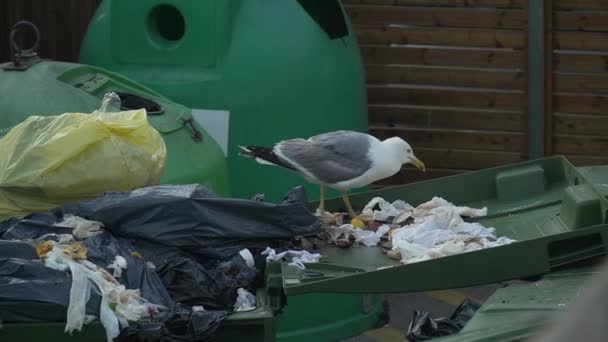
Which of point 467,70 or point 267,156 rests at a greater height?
point 267,156

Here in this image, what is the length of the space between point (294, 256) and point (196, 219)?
38 cm

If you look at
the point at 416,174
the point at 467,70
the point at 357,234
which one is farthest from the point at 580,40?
the point at 357,234

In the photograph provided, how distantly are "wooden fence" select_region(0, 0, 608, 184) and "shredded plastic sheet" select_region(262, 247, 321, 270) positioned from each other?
15.5 ft

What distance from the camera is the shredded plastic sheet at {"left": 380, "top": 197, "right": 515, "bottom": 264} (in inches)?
158

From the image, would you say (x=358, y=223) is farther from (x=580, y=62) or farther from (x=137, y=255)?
(x=580, y=62)

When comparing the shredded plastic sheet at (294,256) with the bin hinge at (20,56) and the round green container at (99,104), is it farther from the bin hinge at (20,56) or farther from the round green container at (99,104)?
the bin hinge at (20,56)

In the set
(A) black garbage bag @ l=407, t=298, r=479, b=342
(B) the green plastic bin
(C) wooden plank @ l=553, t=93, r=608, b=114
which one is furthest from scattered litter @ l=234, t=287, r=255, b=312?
(C) wooden plank @ l=553, t=93, r=608, b=114

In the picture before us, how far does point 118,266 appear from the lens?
379 cm

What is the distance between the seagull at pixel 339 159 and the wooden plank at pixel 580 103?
406 cm

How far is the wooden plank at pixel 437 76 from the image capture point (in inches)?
340

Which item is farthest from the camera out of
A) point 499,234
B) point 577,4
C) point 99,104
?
point 577,4

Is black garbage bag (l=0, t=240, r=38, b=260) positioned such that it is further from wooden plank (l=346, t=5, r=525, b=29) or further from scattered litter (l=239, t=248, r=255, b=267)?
wooden plank (l=346, t=5, r=525, b=29)

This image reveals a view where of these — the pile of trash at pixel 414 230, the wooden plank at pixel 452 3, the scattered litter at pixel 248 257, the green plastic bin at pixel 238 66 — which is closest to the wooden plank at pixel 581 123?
the wooden plank at pixel 452 3

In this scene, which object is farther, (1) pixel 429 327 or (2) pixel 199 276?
(1) pixel 429 327
